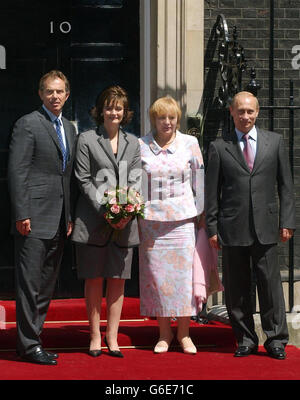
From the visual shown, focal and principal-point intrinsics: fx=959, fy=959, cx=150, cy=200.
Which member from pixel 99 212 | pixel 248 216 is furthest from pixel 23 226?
pixel 248 216

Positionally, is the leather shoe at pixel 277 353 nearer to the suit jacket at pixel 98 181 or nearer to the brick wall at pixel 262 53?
the suit jacket at pixel 98 181

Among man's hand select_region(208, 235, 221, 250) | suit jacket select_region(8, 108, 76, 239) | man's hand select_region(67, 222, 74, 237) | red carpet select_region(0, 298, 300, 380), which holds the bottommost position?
red carpet select_region(0, 298, 300, 380)

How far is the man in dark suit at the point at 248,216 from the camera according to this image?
681 centimetres

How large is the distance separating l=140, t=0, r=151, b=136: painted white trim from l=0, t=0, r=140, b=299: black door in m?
0.05

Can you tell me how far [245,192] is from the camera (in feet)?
22.3

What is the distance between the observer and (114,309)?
6.75 m

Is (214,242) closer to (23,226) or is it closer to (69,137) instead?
(69,137)

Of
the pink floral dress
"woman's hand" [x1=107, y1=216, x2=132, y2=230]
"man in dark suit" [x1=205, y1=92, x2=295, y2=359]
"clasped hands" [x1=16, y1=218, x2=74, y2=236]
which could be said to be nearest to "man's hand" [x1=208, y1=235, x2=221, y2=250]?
"man in dark suit" [x1=205, y1=92, x2=295, y2=359]

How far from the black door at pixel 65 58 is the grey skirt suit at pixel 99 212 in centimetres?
169

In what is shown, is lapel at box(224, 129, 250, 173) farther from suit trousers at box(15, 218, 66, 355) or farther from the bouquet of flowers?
suit trousers at box(15, 218, 66, 355)

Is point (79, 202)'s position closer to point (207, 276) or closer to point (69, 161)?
point (69, 161)

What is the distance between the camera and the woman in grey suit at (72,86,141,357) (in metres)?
6.66

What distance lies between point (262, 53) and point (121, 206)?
2.65 metres

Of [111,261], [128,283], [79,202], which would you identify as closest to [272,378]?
[111,261]
